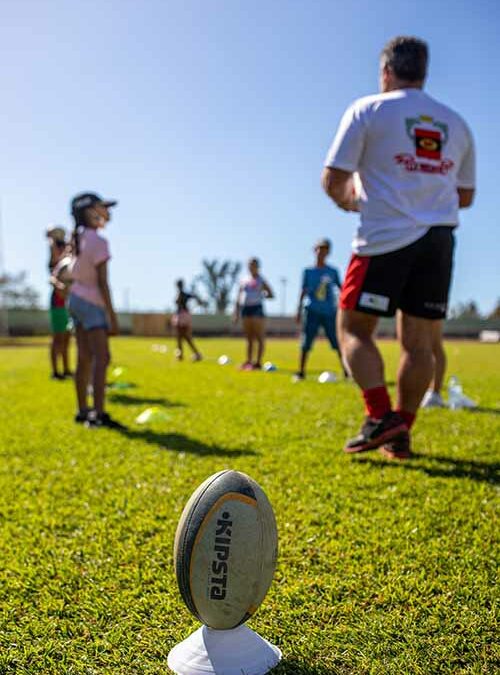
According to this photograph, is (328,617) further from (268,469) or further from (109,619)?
(268,469)

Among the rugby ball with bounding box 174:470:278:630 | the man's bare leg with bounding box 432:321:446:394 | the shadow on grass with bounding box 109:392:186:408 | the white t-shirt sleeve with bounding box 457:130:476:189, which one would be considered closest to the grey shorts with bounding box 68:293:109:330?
the shadow on grass with bounding box 109:392:186:408

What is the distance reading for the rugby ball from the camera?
5.58ft

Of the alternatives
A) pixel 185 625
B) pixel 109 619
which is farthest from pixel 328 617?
pixel 109 619

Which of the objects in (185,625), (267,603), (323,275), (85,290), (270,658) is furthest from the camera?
(323,275)

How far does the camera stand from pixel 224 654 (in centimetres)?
172

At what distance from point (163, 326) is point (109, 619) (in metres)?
46.5

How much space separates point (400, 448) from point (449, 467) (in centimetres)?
33

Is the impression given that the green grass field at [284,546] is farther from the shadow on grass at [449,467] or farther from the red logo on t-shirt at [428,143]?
the red logo on t-shirt at [428,143]

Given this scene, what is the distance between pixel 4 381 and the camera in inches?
396

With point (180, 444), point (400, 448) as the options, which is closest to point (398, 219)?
point (400, 448)

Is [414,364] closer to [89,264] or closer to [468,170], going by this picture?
[468,170]

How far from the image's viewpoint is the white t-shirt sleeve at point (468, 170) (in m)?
4.09

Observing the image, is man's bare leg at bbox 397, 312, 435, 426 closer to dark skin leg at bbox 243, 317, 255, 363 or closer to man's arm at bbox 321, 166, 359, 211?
man's arm at bbox 321, 166, 359, 211

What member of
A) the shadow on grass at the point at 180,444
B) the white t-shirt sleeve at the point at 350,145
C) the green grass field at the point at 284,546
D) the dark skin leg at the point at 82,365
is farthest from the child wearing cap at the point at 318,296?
the white t-shirt sleeve at the point at 350,145
